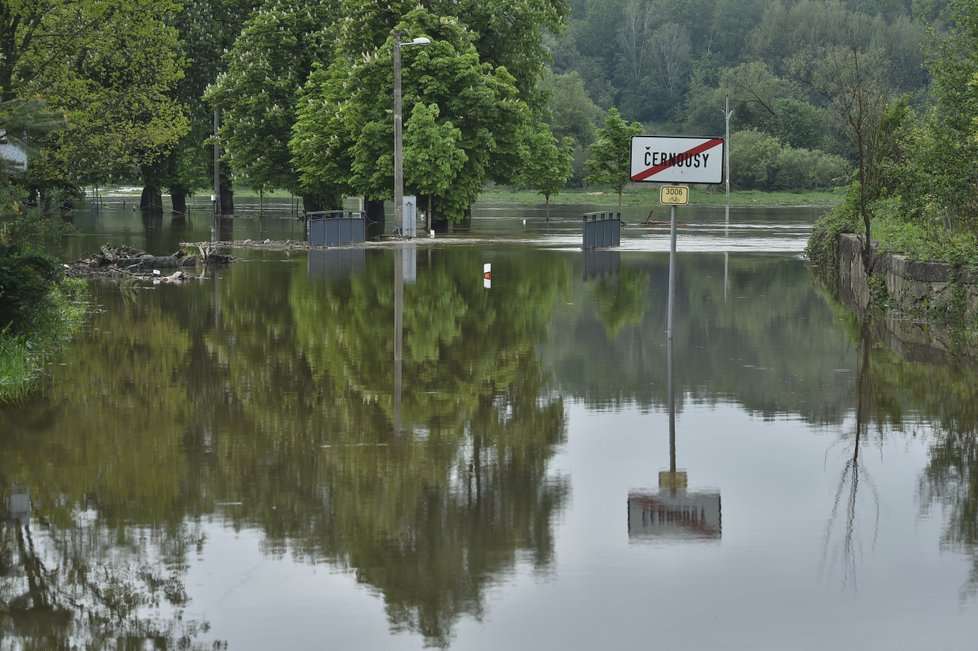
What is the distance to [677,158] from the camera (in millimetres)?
16844

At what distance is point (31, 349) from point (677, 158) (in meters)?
7.33

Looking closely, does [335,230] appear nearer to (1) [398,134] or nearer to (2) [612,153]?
(1) [398,134]

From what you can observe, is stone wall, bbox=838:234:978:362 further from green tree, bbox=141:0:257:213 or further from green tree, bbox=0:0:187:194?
green tree, bbox=141:0:257:213

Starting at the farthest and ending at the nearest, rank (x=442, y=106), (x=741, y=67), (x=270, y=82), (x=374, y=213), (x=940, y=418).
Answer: (x=741, y=67) → (x=374, y=213) → (x=270, y=82) → (x=442, y=106) → (x=940, y=418)

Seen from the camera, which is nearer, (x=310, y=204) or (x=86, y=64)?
(x=86, y=64)

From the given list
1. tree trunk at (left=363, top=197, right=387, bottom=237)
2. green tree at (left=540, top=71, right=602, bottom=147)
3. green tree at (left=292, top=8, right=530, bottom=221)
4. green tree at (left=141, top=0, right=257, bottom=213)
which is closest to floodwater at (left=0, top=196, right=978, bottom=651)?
green tree at (left=292, top=8, right=530, bottom=221)

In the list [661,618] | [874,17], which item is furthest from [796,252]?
[874,17]

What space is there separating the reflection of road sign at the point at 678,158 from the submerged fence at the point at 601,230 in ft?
74.7

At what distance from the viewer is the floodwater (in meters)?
6.79

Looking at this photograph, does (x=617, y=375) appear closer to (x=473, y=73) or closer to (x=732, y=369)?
(x=732, y=369)

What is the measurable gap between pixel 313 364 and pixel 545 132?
46.5m

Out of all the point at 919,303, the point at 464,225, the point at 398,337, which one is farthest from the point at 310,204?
the point at 398,337

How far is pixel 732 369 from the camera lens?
15594mm

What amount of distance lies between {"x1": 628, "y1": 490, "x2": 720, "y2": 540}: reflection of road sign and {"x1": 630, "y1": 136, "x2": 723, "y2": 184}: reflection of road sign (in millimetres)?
7695
